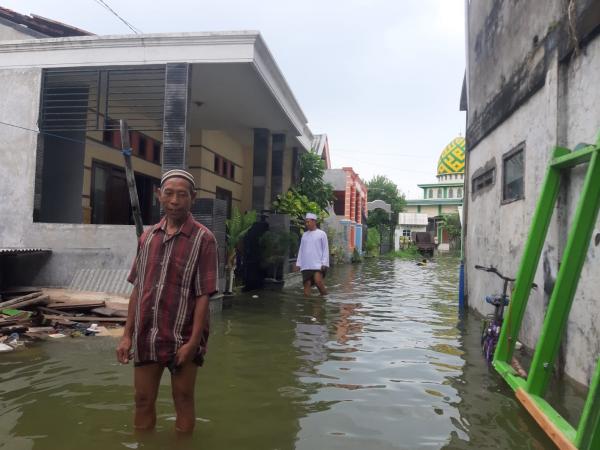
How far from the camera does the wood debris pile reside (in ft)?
18.9

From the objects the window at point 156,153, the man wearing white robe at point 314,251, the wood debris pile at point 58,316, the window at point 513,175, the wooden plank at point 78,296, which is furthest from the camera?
the window at point 156,153

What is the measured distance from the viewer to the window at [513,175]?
6.19 meters

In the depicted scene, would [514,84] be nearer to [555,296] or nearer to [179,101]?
[555,296]

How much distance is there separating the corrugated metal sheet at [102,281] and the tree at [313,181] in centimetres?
928

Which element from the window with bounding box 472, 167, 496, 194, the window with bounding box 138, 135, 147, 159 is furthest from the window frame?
the window with bounding box 138, 135, 147, 159

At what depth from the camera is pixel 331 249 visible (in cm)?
2227

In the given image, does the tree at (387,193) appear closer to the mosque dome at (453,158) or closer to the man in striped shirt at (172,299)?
the mosque dome at (453,158)

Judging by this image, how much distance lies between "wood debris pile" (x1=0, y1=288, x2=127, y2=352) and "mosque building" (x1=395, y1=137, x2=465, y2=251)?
1678 inches

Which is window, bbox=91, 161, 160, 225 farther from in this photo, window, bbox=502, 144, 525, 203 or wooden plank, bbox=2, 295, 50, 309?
window, bbox=502, 144, 525, 203

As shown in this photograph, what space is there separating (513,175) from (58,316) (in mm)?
6306

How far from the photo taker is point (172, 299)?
282 cm

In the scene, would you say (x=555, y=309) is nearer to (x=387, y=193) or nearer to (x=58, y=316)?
(x=58, y=316)

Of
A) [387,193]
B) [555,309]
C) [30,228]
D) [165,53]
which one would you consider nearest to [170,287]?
[555,309]

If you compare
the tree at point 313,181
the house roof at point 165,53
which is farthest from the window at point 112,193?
the tree at point 313,181
